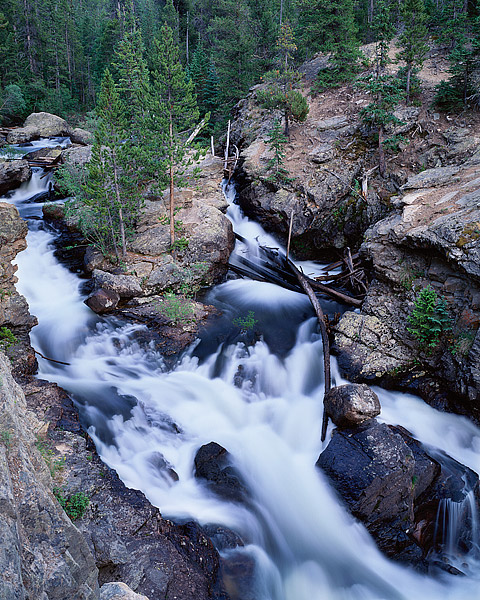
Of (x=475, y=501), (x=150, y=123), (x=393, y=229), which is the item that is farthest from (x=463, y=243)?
(x=150, y=123)

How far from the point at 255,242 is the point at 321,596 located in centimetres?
1318

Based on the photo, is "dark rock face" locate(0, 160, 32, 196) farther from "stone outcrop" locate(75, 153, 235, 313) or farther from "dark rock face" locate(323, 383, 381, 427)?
"dark rock face" locate(323, 383, 381, 427)

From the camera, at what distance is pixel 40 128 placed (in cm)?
3112

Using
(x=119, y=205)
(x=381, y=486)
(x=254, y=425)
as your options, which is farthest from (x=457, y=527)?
(x=119, y=205)

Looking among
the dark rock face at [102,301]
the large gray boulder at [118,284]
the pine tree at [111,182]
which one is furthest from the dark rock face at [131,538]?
the pine tree at [111,182]

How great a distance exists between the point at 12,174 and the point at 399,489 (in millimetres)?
21399

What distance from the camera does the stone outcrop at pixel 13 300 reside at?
9129 millimetres

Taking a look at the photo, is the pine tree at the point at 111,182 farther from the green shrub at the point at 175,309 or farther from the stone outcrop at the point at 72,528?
the stone outcrop at the point at 72,528

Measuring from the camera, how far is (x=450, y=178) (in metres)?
12.9

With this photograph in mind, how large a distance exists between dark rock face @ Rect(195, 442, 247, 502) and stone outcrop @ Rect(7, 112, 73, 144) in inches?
1180

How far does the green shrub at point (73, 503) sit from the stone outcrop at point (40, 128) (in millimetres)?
30692

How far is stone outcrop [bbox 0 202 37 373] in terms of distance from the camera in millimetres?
9129

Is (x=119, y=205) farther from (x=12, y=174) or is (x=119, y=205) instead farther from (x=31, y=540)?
(x=31, y=540)

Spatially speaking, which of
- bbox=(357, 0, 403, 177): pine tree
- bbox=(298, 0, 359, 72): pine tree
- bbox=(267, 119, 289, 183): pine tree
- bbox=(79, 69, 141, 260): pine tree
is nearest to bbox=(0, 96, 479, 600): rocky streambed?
bbox=(79, 69, 141, 260): pine tree
